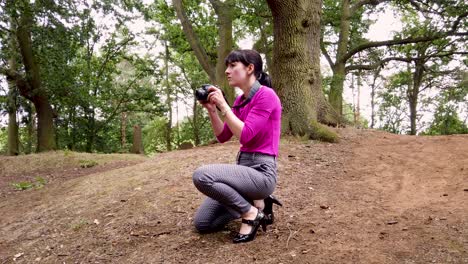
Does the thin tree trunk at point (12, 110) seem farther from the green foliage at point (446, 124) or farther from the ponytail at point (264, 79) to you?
the green foliage at point (446, 124)

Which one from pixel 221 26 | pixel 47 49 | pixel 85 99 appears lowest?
pixel 85 99

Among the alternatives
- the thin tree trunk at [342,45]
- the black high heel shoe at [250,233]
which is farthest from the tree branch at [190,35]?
the black high heel shoe at [250,233]

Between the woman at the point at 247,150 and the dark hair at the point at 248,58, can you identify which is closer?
the woman at the point at 247,150

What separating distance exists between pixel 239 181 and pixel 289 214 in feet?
2.98

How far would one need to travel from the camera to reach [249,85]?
2.83 meters

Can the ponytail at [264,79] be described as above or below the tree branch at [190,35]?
below

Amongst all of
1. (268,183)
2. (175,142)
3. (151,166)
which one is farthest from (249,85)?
(175,142)

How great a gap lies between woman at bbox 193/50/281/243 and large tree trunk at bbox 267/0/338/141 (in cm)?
361

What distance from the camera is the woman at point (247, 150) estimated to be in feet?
8.65

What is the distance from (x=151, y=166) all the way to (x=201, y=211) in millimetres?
2678

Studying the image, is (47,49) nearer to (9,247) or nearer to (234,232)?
(9,247)

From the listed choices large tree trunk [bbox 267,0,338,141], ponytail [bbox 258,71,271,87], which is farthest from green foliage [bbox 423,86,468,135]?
ponytail [bbox 258,71,271,87]

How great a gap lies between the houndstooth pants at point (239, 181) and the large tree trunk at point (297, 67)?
372cm

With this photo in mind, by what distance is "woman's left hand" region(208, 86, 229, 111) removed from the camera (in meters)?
2.61
